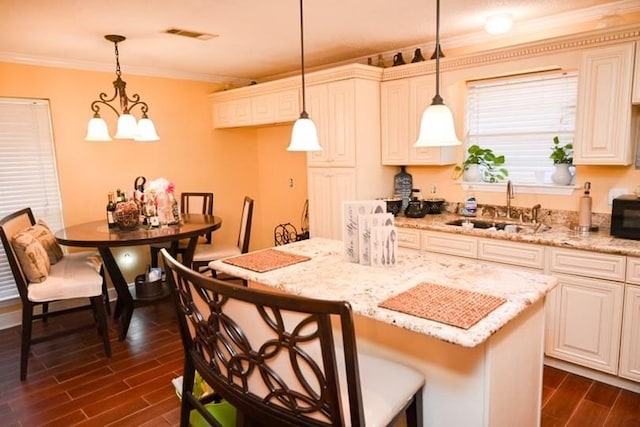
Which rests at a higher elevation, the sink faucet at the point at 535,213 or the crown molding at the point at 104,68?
the crown molding at the point at 104,68

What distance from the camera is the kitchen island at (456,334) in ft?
4.78

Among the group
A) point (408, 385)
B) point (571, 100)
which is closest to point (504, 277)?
point (408, 385)

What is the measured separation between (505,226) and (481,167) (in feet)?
2.13

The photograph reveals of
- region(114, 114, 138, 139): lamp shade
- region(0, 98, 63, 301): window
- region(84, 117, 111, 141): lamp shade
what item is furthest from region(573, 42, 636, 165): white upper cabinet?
region(0, 98, 63, 301): window

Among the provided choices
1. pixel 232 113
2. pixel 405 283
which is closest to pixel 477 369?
pixel 405 283

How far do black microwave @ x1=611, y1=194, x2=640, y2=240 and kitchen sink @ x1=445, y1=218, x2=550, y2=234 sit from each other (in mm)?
458

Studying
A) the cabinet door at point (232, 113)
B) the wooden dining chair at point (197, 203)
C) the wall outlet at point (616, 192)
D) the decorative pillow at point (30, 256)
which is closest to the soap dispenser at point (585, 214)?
the wall outlet at point (616, 192)

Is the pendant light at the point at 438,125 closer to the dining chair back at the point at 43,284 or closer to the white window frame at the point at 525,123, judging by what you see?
the white window frame at the point at 525,123

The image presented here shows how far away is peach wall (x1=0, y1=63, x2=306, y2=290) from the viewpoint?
13.1 feet

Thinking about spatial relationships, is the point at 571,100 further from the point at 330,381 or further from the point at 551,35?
the point at 330,381

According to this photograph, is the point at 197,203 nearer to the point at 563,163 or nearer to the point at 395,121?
the point at 395,121

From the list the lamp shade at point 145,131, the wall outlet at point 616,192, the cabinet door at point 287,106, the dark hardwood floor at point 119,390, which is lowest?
the dark hardwood floor at point 119,390

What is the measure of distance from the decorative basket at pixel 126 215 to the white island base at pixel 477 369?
8.02ft

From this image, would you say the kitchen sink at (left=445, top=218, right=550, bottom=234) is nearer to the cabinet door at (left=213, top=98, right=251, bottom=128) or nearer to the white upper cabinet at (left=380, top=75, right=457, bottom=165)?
the white upper cabinet at (left=380, top=75, right=457, bottom=165)
